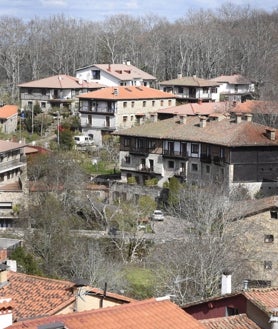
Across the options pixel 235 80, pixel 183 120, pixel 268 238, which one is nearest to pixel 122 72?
pixel 235 80

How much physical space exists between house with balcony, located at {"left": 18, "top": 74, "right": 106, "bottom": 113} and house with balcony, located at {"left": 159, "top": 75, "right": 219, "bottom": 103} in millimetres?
7608

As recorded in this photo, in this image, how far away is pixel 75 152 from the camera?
170 ft

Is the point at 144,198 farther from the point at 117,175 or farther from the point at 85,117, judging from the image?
the point at 85,117

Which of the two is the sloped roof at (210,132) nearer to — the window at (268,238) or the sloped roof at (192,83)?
the window at (268,238)

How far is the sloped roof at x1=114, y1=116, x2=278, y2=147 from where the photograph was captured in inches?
1668

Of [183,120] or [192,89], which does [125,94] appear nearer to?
[192,89]

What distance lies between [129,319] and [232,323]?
9.15ft

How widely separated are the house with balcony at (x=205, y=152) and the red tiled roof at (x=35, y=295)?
Answer: 80.3 ft

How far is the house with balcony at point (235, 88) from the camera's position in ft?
239

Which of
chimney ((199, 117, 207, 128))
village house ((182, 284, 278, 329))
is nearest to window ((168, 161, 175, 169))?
chimney ((199, 117, 207, 128))

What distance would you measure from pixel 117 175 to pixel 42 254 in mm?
16845

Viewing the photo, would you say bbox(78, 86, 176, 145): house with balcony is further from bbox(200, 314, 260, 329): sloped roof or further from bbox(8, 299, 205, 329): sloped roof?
bbox(8, 299, 205, 329): sloped roof

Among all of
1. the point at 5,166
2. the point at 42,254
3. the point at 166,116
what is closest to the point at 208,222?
the point at 42,254

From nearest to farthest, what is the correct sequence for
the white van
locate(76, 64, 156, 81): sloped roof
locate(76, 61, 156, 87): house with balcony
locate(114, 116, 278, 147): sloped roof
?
locate(114, 116, 278, 147): sloped roof → the white van → locate(76, 61, 156, 87): house with balcony → locate(76, 64, 156, 81): sloped roof
